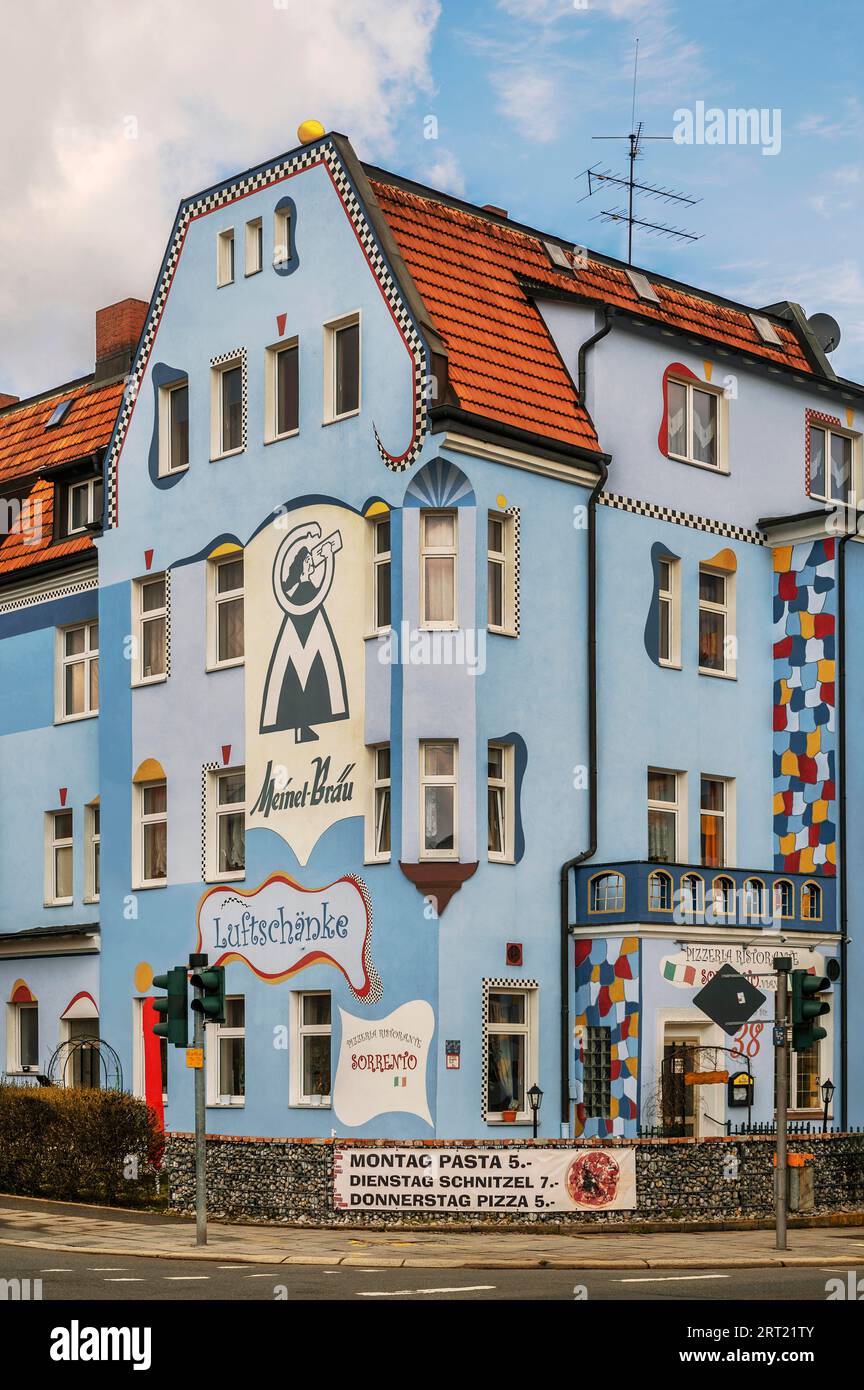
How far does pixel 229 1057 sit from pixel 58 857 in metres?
7.47

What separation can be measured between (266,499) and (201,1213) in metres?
12.4

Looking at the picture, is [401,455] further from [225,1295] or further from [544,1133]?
[225,1295]

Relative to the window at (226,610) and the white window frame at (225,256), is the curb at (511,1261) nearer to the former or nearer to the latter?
the window at (226,610)

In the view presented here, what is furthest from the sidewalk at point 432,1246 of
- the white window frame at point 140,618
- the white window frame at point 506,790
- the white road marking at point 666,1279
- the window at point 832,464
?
the window at point 832,464

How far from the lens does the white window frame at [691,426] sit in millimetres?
34781

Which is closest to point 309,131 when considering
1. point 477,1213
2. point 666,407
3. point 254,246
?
point 254,246

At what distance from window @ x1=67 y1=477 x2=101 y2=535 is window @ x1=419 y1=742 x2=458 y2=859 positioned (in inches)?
463

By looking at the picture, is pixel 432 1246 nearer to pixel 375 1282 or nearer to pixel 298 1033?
pixel 375 1282

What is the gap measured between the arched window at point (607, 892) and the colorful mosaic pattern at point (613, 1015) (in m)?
0.51

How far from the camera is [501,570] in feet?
103

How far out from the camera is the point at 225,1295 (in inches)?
778
